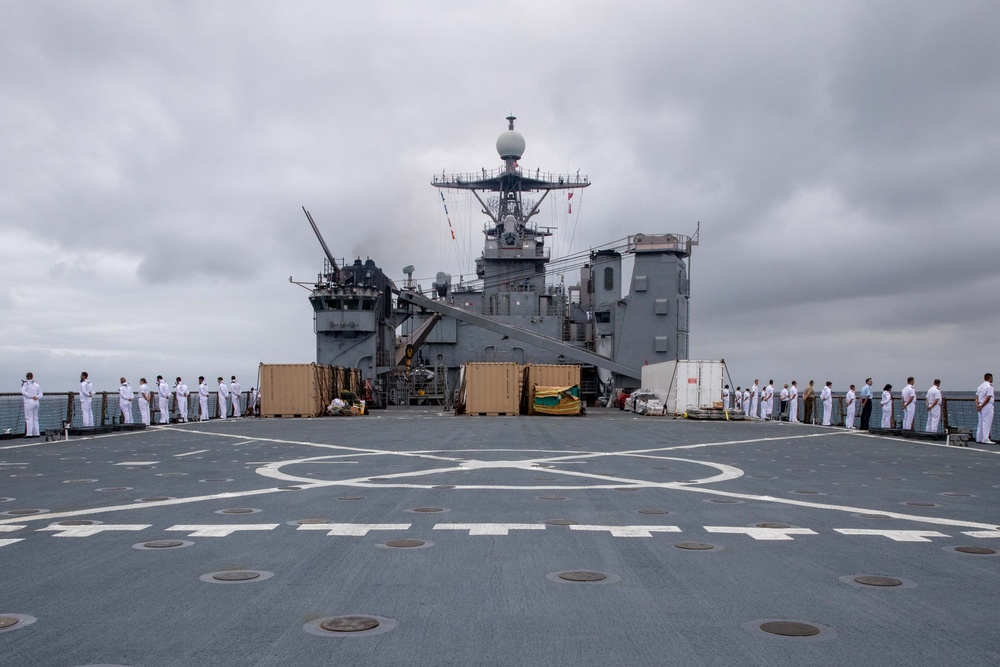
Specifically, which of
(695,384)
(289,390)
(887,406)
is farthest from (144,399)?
(887,406)

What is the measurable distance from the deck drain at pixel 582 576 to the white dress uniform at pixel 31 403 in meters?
21.9

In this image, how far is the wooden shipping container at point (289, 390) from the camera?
35812 millimetres

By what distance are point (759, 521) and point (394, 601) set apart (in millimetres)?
4478

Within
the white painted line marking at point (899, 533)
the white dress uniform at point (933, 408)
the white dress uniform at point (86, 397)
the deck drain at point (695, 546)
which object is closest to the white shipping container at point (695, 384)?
the white dress uniform at point (933, 408)

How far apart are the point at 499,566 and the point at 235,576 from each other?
1860 millimetres

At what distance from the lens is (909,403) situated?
83.4 ft

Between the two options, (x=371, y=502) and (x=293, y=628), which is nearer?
(x=293, y=628)

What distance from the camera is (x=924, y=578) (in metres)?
5.35

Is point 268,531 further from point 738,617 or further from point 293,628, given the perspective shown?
point 738,617

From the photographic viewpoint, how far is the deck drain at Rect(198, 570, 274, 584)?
17.1ft

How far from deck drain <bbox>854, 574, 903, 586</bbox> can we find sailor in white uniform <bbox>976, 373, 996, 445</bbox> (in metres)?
18.1

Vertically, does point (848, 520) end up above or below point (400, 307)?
below

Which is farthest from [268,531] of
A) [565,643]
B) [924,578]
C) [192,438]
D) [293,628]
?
[192,438]

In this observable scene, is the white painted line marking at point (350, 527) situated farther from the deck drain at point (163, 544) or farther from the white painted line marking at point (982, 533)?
the white painted line marking at point (982, 533)
